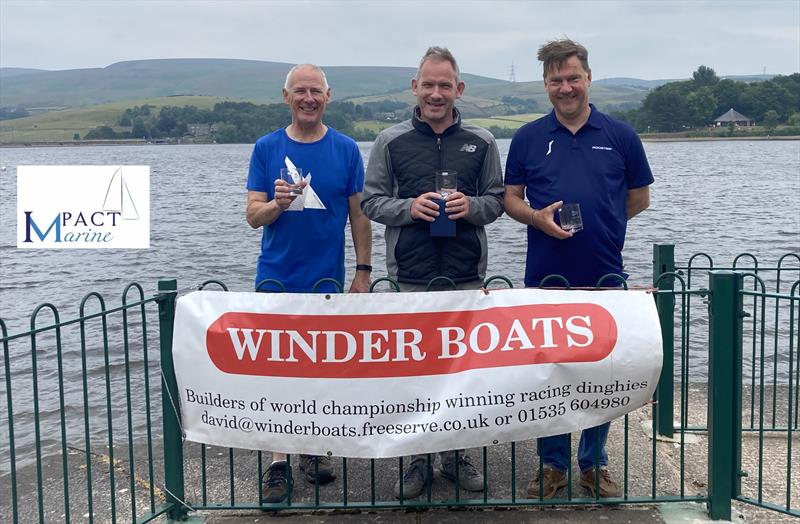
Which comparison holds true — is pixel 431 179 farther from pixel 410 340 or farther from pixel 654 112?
pixel 654 112

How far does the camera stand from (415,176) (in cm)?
487

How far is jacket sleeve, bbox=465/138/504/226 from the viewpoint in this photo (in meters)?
4.81

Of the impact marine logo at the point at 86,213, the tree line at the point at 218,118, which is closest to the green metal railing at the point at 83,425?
the impact marine logo at the point at 86,213

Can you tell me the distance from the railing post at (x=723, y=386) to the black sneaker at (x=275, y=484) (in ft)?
8.60

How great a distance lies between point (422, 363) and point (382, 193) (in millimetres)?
1149

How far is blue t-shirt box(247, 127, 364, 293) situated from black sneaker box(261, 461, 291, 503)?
118 cm

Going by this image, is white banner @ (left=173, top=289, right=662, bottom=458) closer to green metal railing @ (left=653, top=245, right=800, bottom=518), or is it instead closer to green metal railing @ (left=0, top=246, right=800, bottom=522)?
green metal railing @ (left=0, top=246, right=800, bottom=522)

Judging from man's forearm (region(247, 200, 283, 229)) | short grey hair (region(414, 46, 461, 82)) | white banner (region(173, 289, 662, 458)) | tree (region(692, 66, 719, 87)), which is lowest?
white banner (region(173, 289, 662, 458))

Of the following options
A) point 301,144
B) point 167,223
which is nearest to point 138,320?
point 301,144

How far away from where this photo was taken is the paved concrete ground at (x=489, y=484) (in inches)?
189

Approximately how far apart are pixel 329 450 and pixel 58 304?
52.0 ft

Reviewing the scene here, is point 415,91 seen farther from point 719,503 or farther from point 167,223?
point 167,223

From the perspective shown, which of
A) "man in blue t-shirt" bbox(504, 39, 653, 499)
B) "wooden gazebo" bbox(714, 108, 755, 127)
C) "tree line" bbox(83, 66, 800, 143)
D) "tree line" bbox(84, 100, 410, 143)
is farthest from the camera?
"wooden gazebo" bbox(714, 108, 755, 127)

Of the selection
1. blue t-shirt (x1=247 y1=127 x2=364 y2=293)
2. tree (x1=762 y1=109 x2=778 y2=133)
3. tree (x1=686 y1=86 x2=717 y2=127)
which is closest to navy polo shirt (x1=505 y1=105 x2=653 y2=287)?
blue t-shirt (x1=247 y1=127 x2=364 y2=293)
